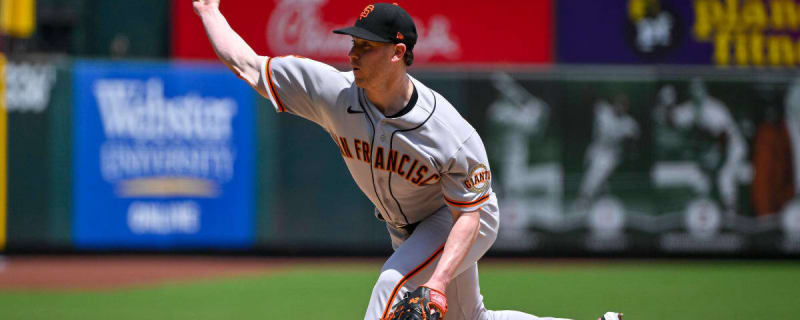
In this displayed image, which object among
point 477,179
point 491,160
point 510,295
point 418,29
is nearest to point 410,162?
point 477,179

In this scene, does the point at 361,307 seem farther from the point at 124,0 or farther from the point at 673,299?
the point at 124,0

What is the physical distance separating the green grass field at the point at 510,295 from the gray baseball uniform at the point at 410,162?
313 centimetres

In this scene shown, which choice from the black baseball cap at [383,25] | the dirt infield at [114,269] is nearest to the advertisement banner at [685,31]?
the dirt infield at [114,269]

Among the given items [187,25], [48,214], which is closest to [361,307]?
[48,214]

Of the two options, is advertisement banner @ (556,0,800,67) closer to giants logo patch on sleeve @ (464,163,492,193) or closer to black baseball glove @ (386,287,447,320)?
giants logo patch on sleeve @ (464,163,492,193)

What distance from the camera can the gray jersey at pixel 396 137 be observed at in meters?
3.85

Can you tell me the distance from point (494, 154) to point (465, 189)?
7.13m

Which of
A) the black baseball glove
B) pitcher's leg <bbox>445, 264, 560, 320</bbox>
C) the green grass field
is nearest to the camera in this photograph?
the black baseball glove

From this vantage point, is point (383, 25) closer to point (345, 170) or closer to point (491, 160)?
point (345, 170)

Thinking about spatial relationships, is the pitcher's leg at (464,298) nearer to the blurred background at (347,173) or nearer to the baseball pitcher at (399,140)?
the baseball pitcher at (399,140)

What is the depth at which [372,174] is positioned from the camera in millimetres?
4074

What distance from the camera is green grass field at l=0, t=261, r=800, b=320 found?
24.1ft

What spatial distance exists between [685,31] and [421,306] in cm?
1075

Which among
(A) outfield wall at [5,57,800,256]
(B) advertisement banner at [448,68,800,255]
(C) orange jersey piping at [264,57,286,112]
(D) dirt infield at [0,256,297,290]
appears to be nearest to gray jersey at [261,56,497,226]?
(C) orange jersey piping at [264,57,286,112]
